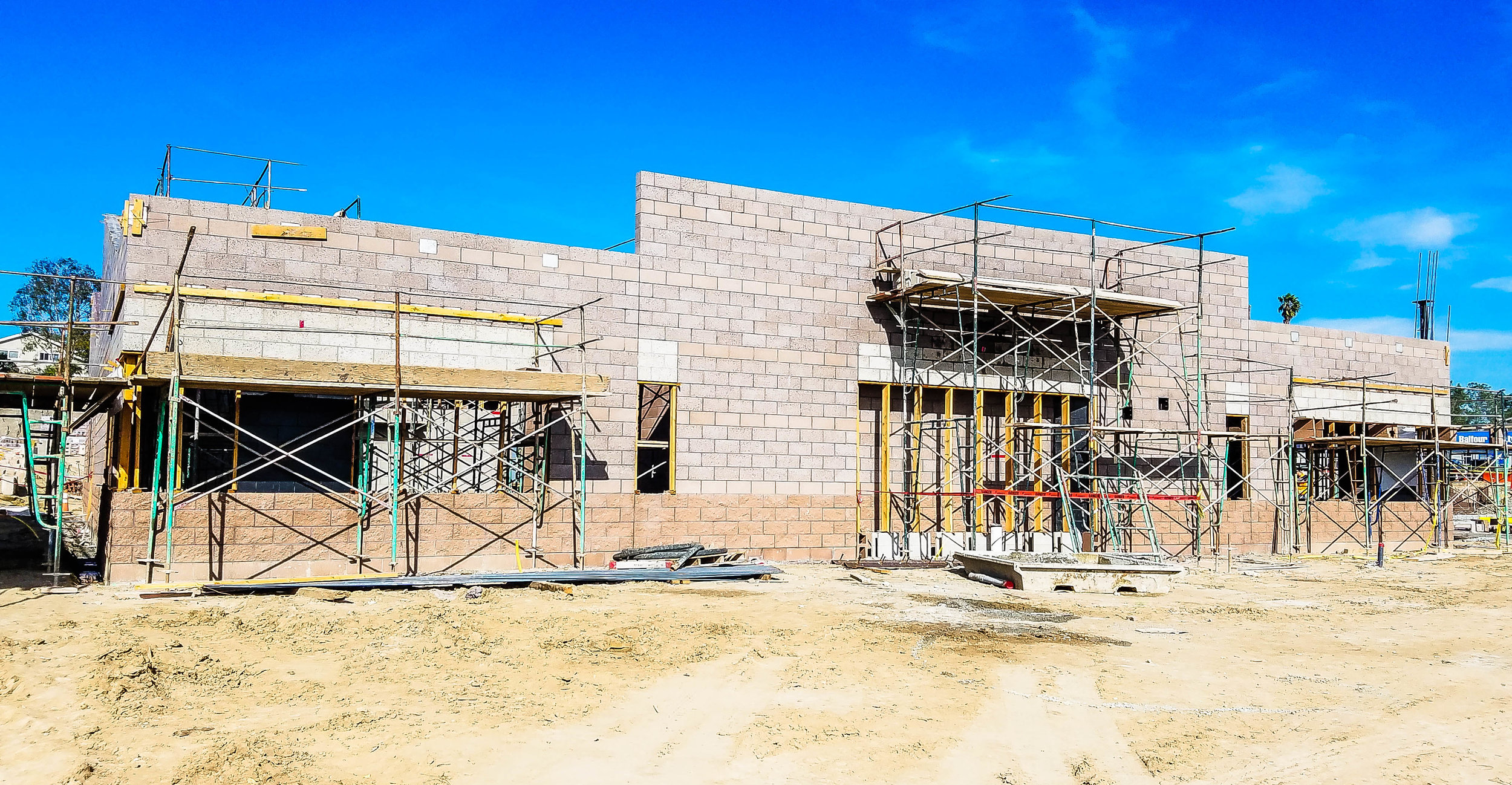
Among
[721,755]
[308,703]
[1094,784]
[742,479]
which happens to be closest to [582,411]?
[742,479]

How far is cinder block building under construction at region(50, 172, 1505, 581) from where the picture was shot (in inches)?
508

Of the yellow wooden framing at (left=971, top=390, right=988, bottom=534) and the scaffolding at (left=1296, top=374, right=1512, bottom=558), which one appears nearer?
the yellow wooden framing at (left=971, top=390, right=988, bottom=534)

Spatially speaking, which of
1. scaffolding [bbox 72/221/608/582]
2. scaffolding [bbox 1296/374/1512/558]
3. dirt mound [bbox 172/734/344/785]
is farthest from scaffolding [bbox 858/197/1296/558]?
dirt mound [bbox 172/734/344/785]

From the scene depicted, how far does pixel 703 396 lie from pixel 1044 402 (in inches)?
→ 270

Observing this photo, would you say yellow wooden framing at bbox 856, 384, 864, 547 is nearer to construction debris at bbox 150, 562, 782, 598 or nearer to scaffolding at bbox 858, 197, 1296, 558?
scaffolding at bbox 858, 197, 1296, 558

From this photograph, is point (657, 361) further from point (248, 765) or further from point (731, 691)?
point (248, 765)

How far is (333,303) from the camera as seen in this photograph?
13836 mm

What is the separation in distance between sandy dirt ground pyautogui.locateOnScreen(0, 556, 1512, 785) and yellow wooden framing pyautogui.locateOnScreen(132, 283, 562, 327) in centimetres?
369

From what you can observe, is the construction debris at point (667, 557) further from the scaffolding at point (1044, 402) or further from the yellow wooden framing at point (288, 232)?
the yellow wooden framing at point (288, 232)

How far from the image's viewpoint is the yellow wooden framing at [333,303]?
1296 centimetres

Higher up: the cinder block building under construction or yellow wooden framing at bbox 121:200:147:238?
yellow wooden framing at bbox 121:200:147:238

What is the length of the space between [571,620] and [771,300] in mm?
7710

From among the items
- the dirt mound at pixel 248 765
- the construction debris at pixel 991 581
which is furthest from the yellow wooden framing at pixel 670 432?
the dirt mound at pixel 248 765

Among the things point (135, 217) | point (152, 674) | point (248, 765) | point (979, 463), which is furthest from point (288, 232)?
point (979, 463)
